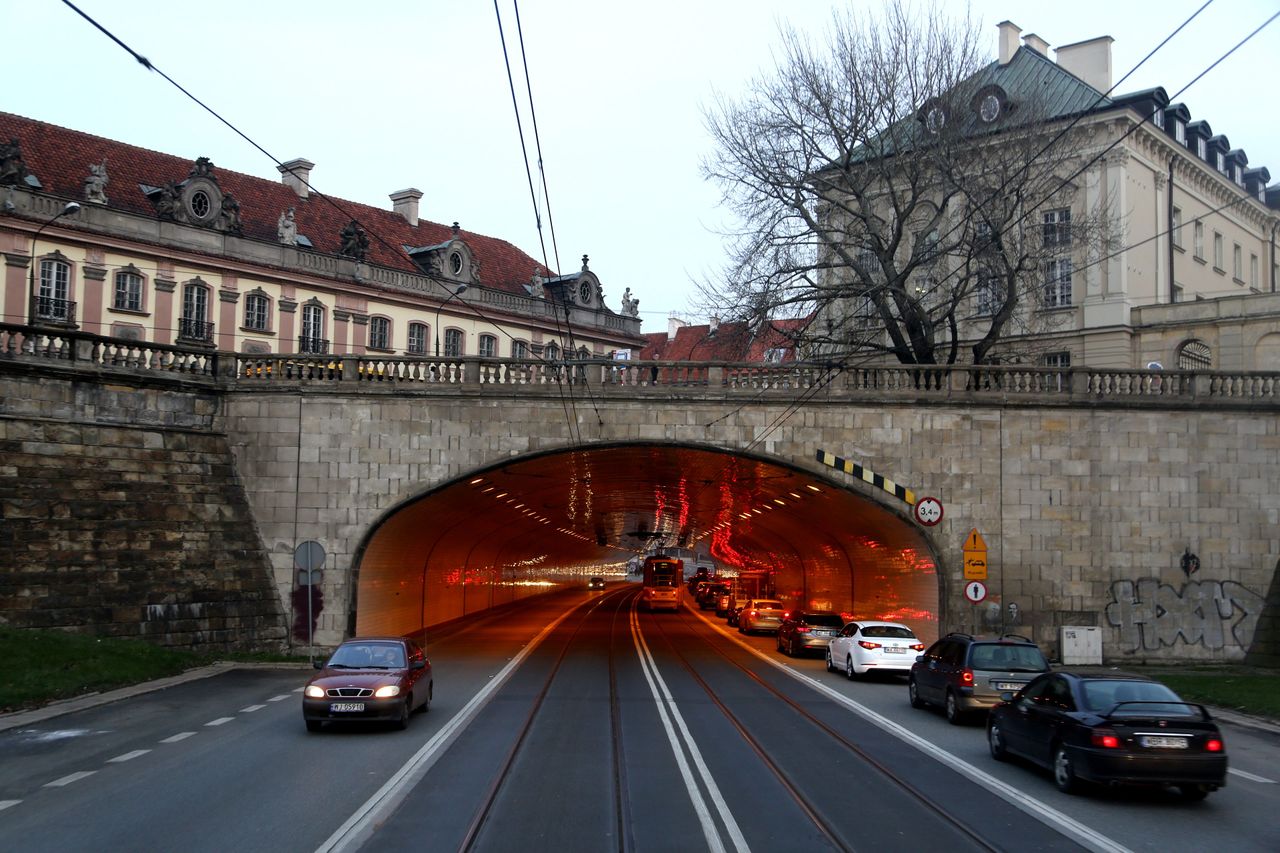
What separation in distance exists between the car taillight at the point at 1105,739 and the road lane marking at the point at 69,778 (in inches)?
416

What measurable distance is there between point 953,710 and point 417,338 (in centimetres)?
4559

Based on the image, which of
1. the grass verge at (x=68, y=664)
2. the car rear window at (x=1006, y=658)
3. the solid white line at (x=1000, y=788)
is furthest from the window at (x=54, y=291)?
the car rear window at (x=1006, y=658)

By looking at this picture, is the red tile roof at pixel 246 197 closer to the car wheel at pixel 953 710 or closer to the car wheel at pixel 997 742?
the car wheel at pixel 953 710

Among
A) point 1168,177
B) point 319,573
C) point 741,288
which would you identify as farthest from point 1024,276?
point 319,573

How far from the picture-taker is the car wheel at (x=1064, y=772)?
489 inches

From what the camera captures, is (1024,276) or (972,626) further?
(1024,276)

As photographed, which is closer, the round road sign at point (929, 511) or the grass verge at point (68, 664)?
the grass verge at point (68, 664)

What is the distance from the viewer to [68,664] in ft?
67.9

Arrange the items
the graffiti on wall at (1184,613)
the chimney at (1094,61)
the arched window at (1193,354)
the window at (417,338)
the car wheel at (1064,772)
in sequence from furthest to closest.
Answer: the window at (417,338)
the chimney at (1094,61)
the arched window at (1193,354)
the graffiti on wall at (1184,613)
the car wheel at (1064,772)

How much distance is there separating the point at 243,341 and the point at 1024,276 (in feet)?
111

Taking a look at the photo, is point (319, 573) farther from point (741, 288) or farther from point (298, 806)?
point (298, 806)

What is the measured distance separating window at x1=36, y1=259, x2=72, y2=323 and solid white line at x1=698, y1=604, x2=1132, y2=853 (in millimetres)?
36050

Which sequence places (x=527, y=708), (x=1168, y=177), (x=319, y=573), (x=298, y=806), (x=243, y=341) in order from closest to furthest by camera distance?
(x=298, y=806) → (x=527, y=708) → (x=319, y=573) → (x=1168, y=177) → (x=243, y=341)

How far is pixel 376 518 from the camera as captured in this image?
2911cm
